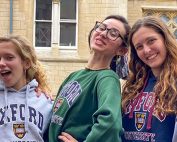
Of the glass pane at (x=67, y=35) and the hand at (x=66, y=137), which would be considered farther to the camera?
the glass pane at (x=67, y=35)

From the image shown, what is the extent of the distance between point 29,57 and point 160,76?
1.08 m

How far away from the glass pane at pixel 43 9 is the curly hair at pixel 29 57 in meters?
7.17

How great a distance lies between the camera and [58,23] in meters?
9.81

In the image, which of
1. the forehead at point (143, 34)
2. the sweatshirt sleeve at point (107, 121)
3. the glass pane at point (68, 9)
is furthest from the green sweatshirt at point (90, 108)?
the glass pane at point (68, 9)

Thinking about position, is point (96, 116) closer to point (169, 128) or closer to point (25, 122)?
point (169, 128)

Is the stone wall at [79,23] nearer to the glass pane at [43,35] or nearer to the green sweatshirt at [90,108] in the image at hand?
the glass pane at [43,35]

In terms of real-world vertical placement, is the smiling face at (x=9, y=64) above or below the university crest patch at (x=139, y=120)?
above

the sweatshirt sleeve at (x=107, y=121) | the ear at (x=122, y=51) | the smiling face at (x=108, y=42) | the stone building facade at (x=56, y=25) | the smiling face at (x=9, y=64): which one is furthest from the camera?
the stone building facade at (x=56, y=25)

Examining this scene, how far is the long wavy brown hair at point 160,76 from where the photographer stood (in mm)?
2080

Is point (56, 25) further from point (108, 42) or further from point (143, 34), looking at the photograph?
point (143, 34)

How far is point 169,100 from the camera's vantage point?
6.78 ft

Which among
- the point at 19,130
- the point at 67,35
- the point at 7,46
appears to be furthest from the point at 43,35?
the point at 19,130

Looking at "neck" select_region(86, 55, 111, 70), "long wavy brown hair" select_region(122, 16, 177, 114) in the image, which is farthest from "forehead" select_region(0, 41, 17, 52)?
"long wavy brown hair" select_region(122, 16, 177, 114)

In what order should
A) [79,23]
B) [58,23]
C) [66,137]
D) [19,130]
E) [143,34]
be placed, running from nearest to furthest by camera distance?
[66,137]
[143,34]
[19,130]
[79,23]
[58,23]
